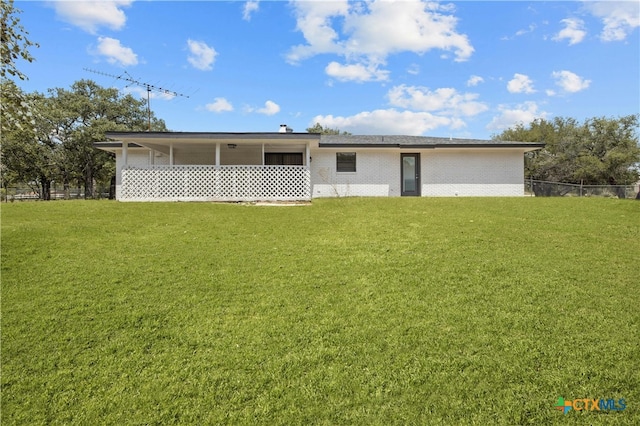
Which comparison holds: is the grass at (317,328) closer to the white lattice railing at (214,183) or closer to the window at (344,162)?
the white lattice railing at (214,183)

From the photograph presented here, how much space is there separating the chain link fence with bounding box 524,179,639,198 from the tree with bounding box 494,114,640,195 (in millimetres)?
8130

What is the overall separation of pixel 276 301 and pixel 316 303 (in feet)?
1.69

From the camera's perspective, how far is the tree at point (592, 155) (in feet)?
90.5

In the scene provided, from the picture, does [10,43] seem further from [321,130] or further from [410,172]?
[321,130]

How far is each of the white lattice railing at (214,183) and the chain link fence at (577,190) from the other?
1528 centimetres

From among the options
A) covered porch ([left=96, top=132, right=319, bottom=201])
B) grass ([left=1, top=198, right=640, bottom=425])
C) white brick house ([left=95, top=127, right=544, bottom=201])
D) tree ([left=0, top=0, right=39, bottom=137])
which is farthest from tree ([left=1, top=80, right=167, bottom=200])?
tree ([left=0, top=0, right=39, bottom=137])

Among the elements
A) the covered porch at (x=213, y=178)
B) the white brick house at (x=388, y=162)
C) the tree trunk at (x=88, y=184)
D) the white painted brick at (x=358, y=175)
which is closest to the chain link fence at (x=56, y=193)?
the tree trunk at (x=88, y=184)

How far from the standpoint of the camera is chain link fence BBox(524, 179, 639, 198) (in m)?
19.9

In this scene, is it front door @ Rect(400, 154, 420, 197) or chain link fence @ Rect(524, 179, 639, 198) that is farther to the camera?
chain link fence @ Rect(524, 179, 639, 198)

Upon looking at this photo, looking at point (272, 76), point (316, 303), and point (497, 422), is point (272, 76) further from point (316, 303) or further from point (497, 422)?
point (497, 422)

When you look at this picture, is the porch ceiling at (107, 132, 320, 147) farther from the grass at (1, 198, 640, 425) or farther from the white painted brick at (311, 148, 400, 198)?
the grass at (1, 198, 640, 425)

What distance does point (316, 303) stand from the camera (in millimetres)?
4379

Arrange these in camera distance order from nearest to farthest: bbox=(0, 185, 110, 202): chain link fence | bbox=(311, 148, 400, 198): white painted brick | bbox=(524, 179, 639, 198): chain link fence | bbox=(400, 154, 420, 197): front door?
bbox=(311, 148, 400, 198): white painted brick
bbox=(400, 154, 420, 197): front door
bbox=(524, 179, 639, 198): chain link fence
bbox=(0, 185, 110, 202): chain link fence

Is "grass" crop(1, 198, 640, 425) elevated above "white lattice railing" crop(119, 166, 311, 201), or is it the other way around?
"white lattice railing" crop(119, 166, 311, 201)
